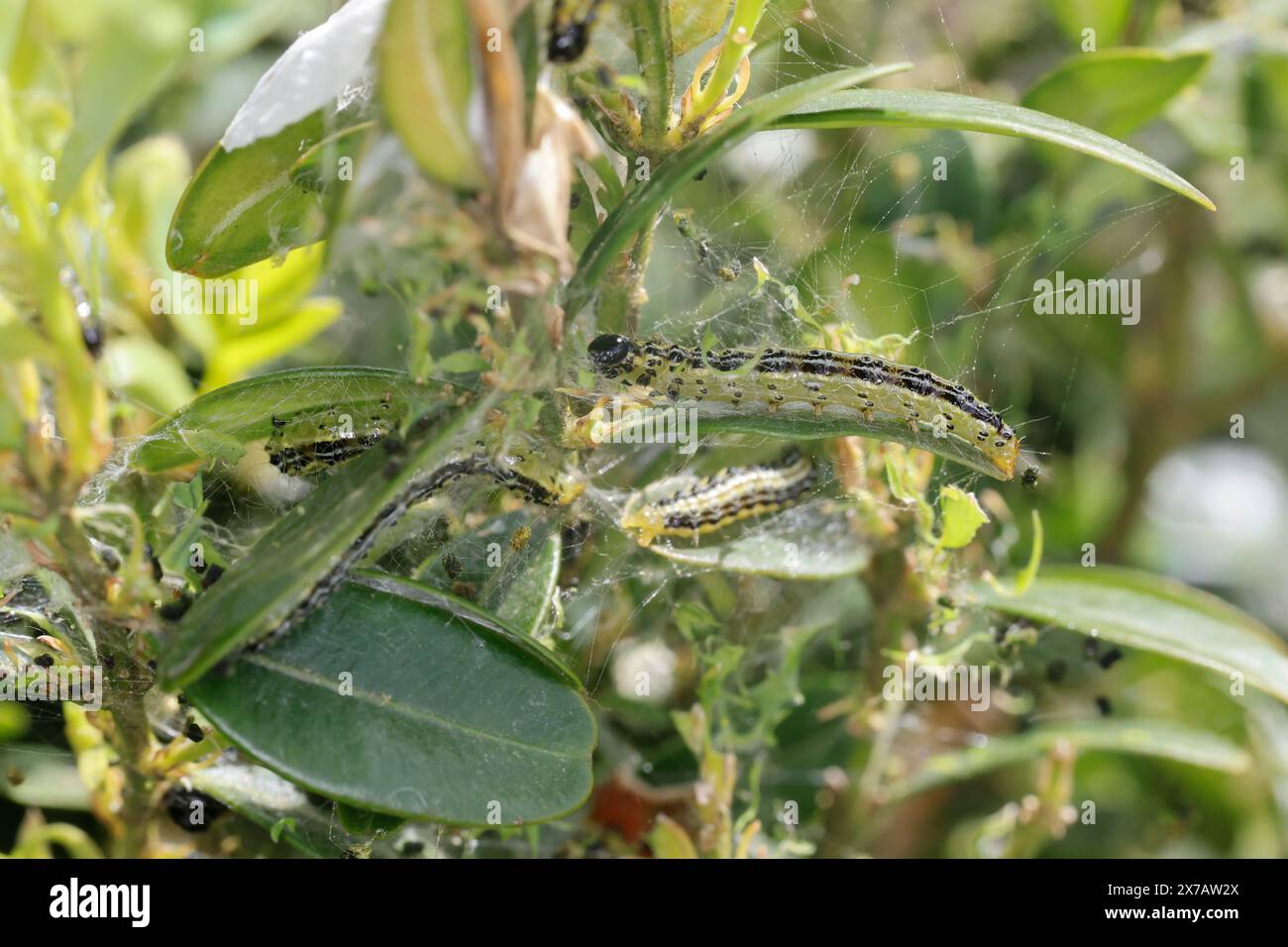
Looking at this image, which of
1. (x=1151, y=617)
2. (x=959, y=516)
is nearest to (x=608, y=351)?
(x=959, y=516)

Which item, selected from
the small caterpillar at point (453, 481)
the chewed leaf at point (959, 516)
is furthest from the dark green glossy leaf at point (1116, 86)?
the small caterpillar at point (453, 481)

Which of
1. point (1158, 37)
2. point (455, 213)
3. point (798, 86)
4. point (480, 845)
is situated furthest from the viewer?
point (1158, 37)

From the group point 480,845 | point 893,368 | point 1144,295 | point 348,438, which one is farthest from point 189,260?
point 1144,295

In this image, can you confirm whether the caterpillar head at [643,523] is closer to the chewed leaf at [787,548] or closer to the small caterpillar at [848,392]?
the chewed leaf at [787,548]

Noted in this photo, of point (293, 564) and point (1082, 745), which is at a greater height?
point (293, 564)

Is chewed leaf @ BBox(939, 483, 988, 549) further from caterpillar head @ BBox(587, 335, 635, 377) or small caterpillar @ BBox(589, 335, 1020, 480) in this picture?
caterpillar head @ BBox(587, 335, 635, 377)

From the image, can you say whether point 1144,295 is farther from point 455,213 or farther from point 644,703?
point 455,213

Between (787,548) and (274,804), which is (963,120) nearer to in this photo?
(787,548)
